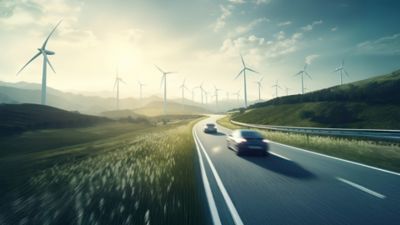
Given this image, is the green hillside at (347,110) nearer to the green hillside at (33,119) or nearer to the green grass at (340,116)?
the green grass at (340,116)

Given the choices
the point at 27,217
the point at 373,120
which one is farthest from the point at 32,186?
the point at 373,120

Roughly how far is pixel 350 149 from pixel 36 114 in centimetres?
6021

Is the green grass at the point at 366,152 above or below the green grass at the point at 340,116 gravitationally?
below

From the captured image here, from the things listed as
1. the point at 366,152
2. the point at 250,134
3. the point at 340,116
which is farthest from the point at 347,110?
the point at 250,134

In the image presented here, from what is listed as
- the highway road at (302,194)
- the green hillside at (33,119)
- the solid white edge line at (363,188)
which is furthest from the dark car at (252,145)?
the green hillside at (33,119)

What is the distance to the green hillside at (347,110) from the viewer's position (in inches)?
1976

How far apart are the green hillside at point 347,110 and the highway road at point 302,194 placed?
46.5m

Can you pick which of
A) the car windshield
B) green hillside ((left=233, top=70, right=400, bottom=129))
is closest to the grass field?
the car windshield

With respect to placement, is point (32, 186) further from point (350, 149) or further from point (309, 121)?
point (309, 121)

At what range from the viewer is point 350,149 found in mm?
14148

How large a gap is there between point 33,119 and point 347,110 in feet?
235

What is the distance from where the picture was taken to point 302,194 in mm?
6289

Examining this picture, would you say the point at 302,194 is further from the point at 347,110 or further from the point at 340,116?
the point at 347,110

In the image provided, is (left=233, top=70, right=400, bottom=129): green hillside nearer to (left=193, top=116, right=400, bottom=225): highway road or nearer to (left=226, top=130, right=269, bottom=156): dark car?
(left=226, top=130, right=269, bottom=156): dark car
